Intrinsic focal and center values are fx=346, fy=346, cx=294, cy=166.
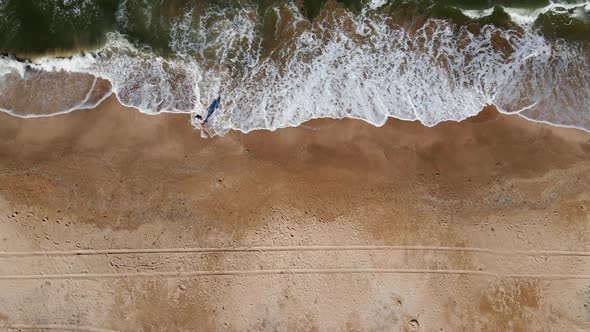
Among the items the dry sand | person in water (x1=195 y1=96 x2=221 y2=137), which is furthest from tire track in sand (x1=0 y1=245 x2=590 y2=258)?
person in water (x1=195 y1=96 x2=221 y2=137)

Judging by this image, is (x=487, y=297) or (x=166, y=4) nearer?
(x=487, y=297)

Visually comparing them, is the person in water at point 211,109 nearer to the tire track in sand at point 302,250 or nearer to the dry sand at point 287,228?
the dry sand at point 287,228

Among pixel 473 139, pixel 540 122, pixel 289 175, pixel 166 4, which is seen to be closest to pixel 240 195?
pixel 289 175

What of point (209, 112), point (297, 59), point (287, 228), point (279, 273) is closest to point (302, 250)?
point (287, 228)

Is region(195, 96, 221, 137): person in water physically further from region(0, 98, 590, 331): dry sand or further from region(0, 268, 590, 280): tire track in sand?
region(0, 268, 590, 280): tire track in sand

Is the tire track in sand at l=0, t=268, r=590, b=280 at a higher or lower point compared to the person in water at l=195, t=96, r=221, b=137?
lower

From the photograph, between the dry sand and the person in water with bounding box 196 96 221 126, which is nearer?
the dry sand

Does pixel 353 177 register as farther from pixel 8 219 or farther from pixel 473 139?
pixel 8 219

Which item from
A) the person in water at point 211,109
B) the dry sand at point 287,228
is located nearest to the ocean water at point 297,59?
the person in water at point 211,109
